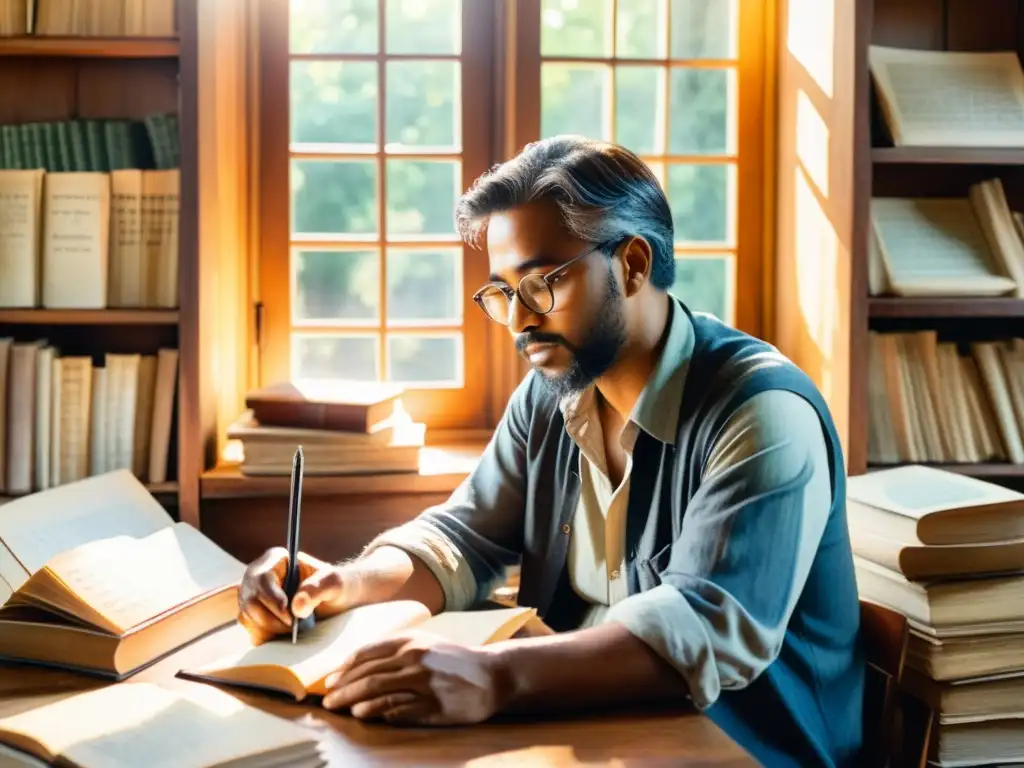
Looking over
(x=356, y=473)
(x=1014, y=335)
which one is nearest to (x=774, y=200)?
(x=1014, y=335)

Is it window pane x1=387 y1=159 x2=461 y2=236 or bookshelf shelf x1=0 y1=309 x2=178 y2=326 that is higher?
window pane x1=387 y1=159 x2=461 y2=236

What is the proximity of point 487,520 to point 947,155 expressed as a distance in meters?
1.29

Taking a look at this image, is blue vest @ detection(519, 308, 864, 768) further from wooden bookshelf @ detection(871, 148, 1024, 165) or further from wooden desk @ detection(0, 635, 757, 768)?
wooden bookshelf @ detection(871, 148, 1024, 165)

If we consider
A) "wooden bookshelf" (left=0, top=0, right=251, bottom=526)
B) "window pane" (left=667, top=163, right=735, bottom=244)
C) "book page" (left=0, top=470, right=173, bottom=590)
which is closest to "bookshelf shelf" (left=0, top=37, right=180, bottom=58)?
"wooden bookshelf" (left=0, top=0, right=251, bottom=526)

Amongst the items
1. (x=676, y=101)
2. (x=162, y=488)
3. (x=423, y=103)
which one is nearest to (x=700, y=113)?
(x=676, y=101)

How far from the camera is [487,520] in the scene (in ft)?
6.55

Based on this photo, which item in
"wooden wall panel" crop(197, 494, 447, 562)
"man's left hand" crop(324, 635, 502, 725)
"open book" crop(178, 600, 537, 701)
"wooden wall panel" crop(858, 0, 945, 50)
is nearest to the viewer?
"man's left hand" crop(324, 635, 502, 725)

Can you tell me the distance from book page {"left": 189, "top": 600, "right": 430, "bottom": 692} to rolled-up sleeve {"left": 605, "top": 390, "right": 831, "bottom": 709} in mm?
323

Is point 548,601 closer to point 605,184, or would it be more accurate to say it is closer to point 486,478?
point 486,478

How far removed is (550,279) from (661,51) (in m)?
1.39

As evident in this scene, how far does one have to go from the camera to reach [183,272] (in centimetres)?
236

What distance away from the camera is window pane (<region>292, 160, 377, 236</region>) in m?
2.86

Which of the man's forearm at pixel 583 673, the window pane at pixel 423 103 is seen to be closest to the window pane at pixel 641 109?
the window pane at pixel 423 103

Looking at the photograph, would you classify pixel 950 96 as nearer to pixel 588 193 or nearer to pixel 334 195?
pixel 588 193
